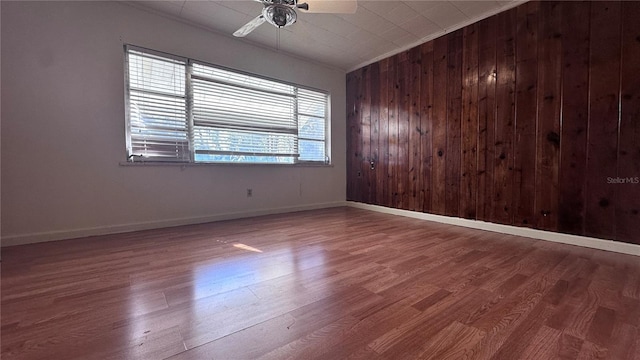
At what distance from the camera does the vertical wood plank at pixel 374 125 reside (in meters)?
4.57

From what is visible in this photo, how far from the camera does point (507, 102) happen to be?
3.01 metres

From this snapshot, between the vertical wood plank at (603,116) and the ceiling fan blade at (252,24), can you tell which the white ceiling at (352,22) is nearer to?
the ceiling fan blade at (252,24)

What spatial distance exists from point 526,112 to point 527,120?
0.09m

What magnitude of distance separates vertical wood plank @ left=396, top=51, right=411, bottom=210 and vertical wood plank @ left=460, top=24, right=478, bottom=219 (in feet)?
2.80

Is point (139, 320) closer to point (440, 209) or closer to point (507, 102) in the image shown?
A: point (440, 209)

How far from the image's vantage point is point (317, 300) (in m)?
1.49

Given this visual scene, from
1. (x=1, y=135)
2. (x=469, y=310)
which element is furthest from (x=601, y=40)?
(x=1, y=135)

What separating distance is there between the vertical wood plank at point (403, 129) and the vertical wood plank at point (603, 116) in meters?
2.03

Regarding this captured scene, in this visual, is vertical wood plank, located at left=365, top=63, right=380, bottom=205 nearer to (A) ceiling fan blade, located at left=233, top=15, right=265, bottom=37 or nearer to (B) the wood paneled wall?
(B) the wood paneled wall

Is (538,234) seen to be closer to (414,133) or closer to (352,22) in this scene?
(414,133)

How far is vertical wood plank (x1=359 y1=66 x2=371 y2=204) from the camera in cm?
475

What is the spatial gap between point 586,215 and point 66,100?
5.46 m

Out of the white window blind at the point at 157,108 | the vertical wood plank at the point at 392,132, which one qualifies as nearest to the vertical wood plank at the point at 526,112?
the vertical wood plank at the point at 392,132

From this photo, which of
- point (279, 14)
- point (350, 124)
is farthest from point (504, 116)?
point (279, 14)
